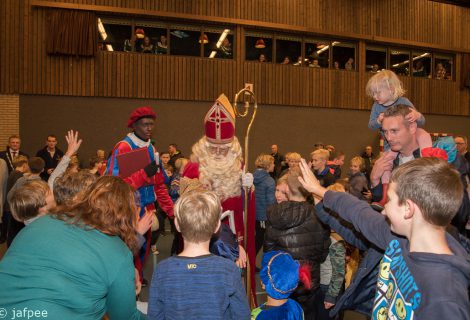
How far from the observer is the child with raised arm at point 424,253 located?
153 cm

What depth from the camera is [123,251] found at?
2123 mm

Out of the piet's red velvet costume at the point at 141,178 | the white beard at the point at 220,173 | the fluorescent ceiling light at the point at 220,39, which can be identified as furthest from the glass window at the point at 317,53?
the white beard at the point at 220,173

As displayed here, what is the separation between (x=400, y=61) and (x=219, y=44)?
24.4 feet

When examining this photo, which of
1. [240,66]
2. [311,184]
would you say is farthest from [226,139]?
[240,66]

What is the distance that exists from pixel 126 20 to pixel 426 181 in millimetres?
13150

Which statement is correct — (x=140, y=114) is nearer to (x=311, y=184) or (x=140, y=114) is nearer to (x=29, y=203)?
(x=29, y=203)

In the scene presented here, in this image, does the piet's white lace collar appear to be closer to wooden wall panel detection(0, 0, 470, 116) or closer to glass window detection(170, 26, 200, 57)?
wooden wall panel detection(0, 0, 470, 116)

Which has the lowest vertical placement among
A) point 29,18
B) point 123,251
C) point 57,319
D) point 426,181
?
A: point 57,319

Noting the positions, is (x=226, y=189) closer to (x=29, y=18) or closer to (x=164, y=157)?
(x=164, y=157)

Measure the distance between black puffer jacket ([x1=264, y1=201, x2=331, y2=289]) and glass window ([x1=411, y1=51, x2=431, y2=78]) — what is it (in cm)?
1526

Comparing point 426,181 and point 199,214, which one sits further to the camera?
point 199,214

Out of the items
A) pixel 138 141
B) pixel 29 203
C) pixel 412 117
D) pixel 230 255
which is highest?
pixel 412 117

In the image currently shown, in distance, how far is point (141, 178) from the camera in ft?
15.0

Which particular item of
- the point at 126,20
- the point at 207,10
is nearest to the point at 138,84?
the point at 126,20
